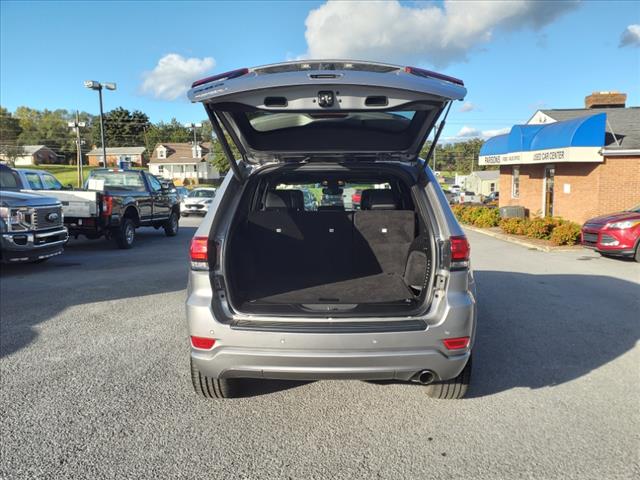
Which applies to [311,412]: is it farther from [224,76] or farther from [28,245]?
[28,245]

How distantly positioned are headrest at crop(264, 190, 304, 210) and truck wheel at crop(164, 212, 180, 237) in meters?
12.1

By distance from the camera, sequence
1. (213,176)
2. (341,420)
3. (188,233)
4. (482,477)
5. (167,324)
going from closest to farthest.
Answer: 1. (482,477)
2. (341,420)
3. (167,324)
4. (188,233)
5. (213,176)

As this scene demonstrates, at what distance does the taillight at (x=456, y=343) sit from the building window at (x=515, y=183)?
21474 mm

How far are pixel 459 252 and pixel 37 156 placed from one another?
364 feet

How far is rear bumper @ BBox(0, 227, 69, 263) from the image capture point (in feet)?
27.4

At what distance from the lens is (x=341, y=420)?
338cm

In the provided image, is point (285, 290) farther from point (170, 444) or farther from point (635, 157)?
point (635, 157)

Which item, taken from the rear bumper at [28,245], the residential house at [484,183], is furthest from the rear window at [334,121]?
the residential house at [484,183]

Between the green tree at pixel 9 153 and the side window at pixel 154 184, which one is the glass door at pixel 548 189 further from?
the green tree at pixel 9 153

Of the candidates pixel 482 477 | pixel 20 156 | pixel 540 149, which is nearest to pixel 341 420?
pixel 482 477

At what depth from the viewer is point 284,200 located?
4.68 metres

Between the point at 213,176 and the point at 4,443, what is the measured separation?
274 ft

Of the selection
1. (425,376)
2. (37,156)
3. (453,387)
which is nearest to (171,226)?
(453,387)

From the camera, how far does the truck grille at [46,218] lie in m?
8.85
